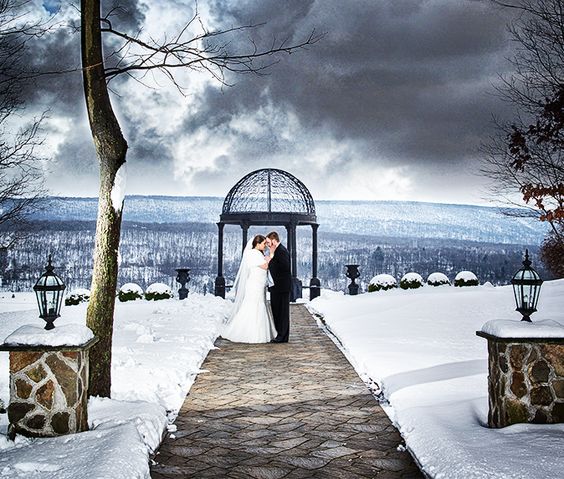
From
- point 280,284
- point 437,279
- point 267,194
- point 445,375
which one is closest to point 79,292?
point 267,194

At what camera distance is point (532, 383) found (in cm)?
486

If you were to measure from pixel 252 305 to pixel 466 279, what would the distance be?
11694mm

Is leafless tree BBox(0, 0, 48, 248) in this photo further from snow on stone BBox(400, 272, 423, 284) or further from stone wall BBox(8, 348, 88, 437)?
snow on stone BBox(400, 272, 423, 284)

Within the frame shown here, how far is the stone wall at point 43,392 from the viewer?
470 centimetres

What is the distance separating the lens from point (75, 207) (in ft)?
64.9

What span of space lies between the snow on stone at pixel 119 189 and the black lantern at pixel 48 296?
105 centimetres

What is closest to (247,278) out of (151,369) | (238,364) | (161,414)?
(238,364)

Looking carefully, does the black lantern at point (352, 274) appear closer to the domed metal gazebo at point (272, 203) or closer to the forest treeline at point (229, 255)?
the forest treeline at point (229, 255)

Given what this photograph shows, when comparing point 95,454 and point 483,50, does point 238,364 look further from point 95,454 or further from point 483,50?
point 483,50

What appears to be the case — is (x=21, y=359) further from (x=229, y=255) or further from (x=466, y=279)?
(x=229, y=255)

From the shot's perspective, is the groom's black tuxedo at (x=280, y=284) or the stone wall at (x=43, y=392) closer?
the stone wall at (x=43, y=392)

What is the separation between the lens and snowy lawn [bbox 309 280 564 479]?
4086 mm

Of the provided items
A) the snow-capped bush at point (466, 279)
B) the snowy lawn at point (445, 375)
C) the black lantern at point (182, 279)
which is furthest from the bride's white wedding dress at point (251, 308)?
the snow-capped bush at point (466, 279)

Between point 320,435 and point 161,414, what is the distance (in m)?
1.45
